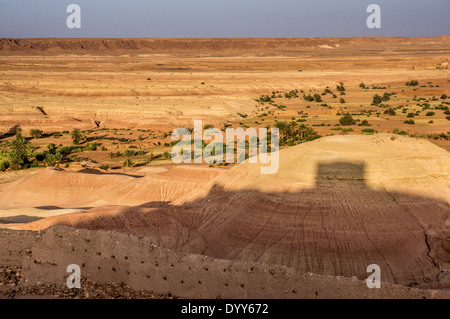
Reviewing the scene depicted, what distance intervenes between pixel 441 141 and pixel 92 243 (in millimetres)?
30168

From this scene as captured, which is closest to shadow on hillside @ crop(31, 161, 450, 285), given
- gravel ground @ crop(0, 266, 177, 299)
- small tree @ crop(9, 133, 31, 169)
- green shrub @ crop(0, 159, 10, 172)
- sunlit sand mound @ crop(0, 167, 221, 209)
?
gravel ground @ crop(0, 266, 177, 299)

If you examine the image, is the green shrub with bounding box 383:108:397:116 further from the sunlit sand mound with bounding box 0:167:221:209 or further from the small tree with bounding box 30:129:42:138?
the small tree with bounding box 30:129:42:138

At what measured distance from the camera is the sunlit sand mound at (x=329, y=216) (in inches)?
535

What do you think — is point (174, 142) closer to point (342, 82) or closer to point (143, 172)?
point (143, 172)

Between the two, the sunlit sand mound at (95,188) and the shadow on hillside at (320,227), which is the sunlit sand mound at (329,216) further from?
the sunlit sand mound at (95,188)

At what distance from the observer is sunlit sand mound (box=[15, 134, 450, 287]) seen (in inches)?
535

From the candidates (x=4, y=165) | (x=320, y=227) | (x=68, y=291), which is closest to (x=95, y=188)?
(x=4, y=165)

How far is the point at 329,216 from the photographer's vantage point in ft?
48.6

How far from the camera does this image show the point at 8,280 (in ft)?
36.7

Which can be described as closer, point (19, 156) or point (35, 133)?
point (19, 156)

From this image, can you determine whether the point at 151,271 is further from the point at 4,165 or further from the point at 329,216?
the point at 4,165

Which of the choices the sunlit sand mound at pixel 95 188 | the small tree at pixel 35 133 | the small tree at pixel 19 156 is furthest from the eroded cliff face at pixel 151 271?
the small tree at pixel 35 133

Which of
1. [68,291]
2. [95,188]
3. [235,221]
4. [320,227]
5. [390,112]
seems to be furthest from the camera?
[390,112]

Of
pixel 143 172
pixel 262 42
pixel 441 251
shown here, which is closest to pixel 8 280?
pixel 441 251
